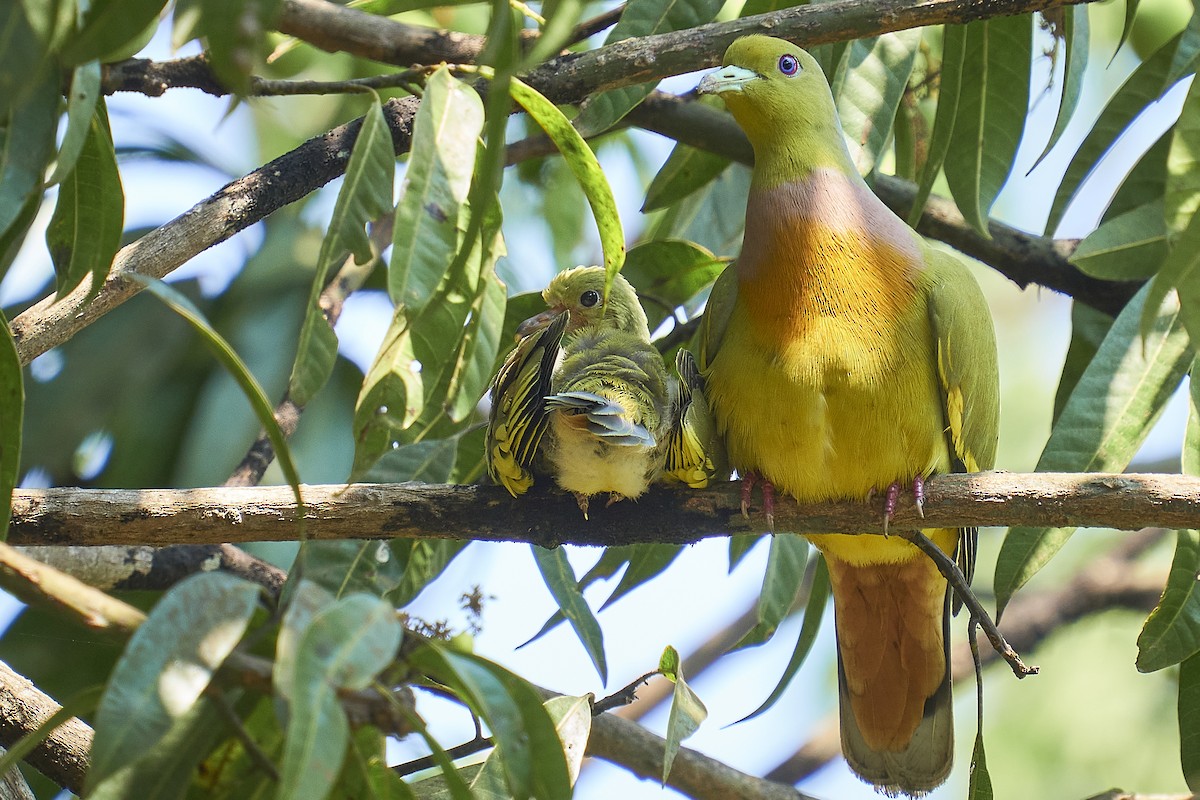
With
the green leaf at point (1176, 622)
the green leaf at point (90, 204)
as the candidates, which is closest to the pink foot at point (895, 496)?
the green leaf at point (1176, 622)

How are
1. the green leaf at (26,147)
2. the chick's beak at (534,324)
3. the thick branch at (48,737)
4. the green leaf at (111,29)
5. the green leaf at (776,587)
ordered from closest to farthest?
the green leaf at (111,29) < the green leaf at (26,147) < the thick branch at (48,737) < the chick's beak at (534,324) < the green leaf at (776,587)

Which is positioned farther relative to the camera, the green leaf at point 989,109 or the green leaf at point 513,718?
the green leaf at point 989,109

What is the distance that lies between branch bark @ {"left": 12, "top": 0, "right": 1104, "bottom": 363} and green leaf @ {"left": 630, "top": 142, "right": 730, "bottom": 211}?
114 centimetres

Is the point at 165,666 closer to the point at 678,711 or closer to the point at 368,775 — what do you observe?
the point at 368,775

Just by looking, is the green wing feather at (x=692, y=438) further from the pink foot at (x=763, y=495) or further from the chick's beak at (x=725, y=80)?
the chick's beak at (x=725, y=80)

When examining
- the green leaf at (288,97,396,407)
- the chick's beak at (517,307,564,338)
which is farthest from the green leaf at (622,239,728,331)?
the green leaf at (288,97,396,407)

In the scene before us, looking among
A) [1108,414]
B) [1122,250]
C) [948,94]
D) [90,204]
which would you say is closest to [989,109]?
[948,94]

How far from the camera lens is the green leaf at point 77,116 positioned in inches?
70.6

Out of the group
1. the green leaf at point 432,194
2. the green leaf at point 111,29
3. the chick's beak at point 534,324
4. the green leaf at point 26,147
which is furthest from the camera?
the chick's beak at point 534,324

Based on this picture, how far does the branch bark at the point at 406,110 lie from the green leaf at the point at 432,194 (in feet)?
1.50

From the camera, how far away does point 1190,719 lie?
2.96 meters

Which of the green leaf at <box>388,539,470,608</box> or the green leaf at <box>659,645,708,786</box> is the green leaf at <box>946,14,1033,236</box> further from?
the green leaf at <box>388,539,470,608</box>

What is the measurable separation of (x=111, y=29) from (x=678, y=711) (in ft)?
5.44

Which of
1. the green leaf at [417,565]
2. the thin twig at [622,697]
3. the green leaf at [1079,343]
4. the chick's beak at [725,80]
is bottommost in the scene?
the thin twig at [622,697]
